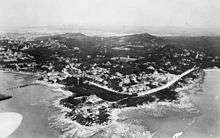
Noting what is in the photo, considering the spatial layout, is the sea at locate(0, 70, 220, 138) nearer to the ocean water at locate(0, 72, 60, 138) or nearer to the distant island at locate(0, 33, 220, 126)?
the ocean water at locate(0, 72, 60, 138)

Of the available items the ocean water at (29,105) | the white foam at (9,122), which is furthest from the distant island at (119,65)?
the white foam at (9,122)

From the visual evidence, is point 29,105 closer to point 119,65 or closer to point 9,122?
point 9,122

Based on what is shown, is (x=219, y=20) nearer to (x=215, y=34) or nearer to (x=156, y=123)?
(x=215, y=34)

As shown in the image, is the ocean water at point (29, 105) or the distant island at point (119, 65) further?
the distant island at point (119, 65)

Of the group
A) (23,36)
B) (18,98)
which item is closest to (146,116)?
(18,98)

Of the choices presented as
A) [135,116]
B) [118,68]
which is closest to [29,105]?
[118,68]

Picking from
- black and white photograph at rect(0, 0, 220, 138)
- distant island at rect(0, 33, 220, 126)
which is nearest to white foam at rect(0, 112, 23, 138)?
black and white photograph at rect(0, 0, 220, 138)

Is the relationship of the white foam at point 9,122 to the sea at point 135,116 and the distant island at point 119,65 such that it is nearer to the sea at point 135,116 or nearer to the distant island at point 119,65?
the sea at point 135,116
